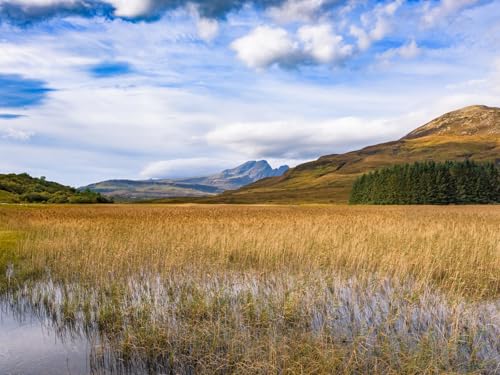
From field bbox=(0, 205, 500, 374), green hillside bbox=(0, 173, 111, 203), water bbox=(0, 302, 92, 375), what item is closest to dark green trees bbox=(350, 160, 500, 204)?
green hillside bbox=(0, 173, 111, 203)

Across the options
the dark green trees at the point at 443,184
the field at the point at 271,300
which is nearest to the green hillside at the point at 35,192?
the field at the point at 271,300

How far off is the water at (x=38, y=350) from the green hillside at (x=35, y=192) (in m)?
60.3

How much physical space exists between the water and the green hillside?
60314 millimetres

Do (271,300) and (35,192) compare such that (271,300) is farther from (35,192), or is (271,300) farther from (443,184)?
(443,184)

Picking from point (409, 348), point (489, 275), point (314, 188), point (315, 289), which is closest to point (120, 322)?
point (315, 289)

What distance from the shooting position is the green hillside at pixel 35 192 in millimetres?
67625

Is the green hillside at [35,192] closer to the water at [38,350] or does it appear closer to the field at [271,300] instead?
the field at [271,300]

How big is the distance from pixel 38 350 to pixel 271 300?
4386 millimetres

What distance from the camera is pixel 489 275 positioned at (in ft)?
33.9

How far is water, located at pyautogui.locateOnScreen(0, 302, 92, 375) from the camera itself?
18.9 ft

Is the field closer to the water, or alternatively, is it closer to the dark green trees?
the water

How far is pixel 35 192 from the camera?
73438 mm

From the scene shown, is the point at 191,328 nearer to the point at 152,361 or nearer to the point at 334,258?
the point at 152,361

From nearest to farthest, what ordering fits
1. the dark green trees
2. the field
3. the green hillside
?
the field, the green hillside, the dark green trees
